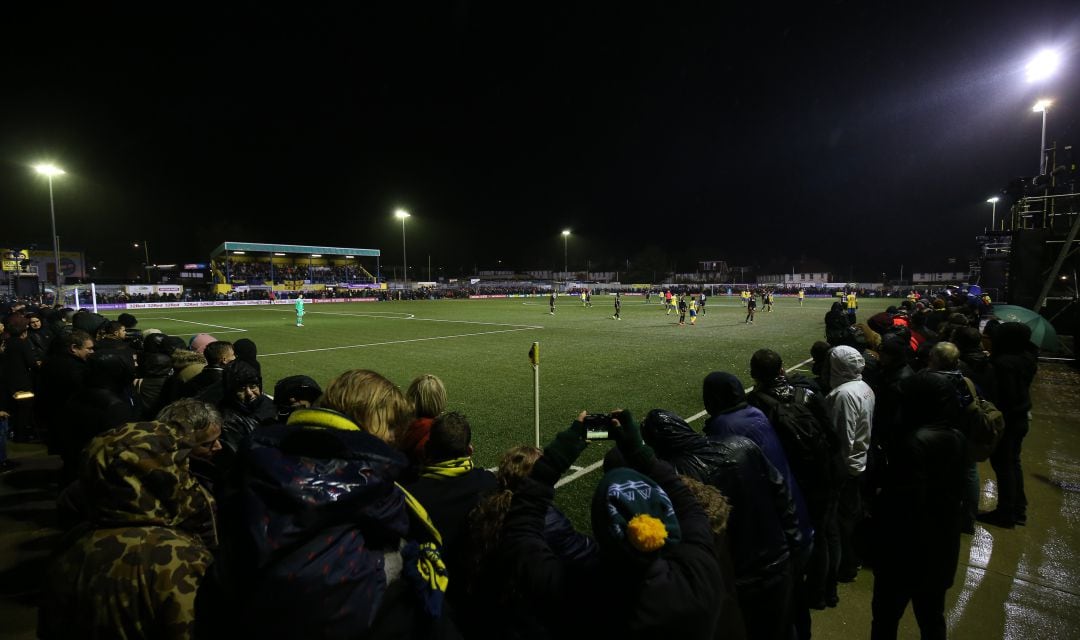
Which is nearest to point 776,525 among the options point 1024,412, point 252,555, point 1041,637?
point 252,555

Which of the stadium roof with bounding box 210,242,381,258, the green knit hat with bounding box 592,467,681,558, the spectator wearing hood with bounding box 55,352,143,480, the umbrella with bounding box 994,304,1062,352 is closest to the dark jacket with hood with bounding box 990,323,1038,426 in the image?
the umbrella with bounding box 994,304,1062,352

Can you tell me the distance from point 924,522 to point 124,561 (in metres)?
4.16

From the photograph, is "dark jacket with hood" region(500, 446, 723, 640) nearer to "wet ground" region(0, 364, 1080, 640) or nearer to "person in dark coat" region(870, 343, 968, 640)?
"person in dark coat" region(870, 343, 968, 640)

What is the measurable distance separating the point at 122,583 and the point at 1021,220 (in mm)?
23335

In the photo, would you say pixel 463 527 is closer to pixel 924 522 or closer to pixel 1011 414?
pixel 924 522

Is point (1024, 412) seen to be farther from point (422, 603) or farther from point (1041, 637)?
point (422, 603)

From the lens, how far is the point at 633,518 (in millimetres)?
1522

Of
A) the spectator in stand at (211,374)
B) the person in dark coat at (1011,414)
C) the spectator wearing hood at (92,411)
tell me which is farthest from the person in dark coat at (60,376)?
the person in dark coat at (1011,414)

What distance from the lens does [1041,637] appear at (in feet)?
11.2

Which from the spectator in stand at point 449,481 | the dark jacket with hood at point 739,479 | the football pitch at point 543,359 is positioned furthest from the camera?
the football pitch at point 543,359

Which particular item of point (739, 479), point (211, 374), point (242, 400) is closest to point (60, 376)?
point (211, 374)

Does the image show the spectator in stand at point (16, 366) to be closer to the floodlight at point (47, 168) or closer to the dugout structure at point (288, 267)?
the floodlight at point (47, 168)

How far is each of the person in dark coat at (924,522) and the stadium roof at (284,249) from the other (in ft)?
231

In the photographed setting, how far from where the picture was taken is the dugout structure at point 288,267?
6372cm
